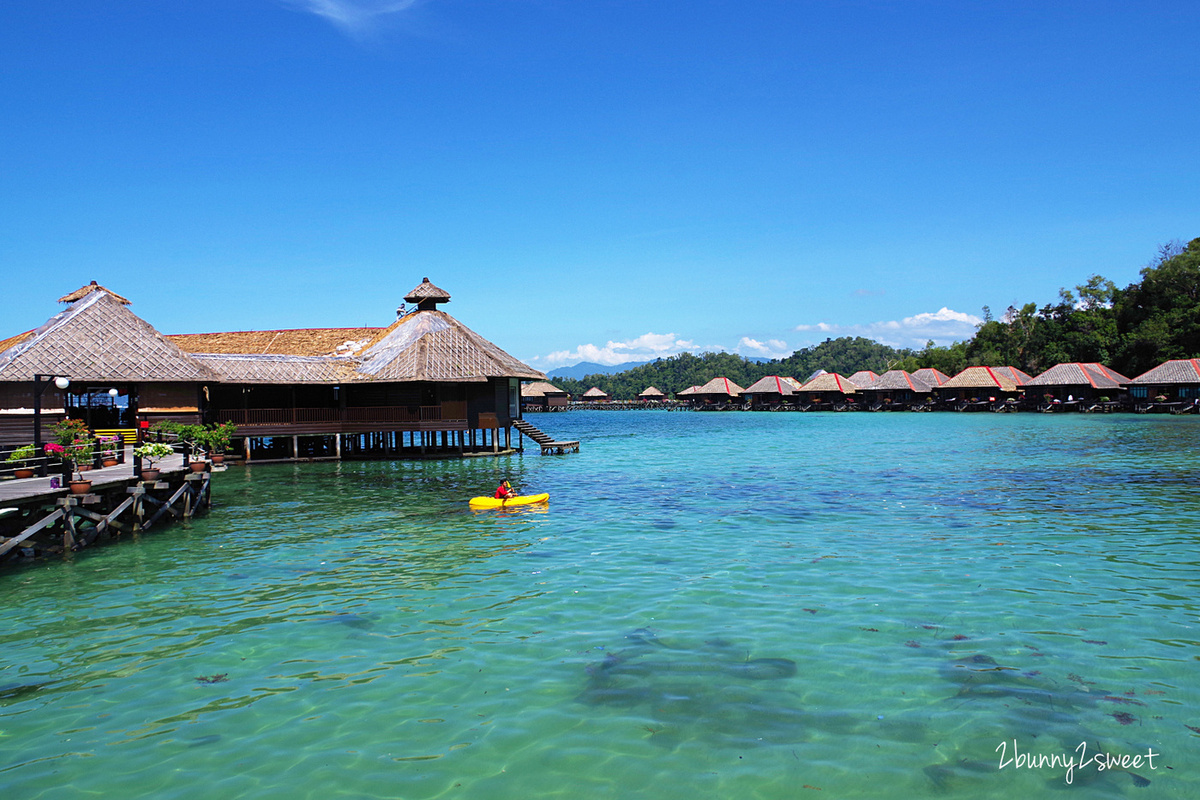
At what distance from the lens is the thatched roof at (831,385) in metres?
87.9

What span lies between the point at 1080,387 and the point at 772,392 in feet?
116

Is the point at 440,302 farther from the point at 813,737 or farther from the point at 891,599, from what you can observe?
the point at 813,737

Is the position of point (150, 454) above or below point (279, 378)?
below

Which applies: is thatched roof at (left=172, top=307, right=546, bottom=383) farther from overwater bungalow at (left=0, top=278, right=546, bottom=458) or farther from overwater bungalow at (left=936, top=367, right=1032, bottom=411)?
overwater bungalow at (left=936, top=367, right=1032, bottom=411)

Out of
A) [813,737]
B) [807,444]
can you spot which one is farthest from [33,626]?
[807,444]

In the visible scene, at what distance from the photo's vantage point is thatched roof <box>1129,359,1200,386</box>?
61.4 m

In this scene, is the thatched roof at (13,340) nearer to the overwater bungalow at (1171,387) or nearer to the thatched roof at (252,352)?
the thatched roof at (252,352)

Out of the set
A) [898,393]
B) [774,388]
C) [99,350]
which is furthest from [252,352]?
[898,393]

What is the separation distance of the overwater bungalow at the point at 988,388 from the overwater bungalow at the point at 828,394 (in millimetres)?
11450

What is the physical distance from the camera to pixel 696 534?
1556 cm

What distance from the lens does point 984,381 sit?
76.1 meters

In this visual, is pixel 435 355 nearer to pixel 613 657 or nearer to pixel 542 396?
pixel 613 657

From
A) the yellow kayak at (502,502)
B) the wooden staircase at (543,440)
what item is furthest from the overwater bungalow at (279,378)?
the yellow kayak at (502,502)

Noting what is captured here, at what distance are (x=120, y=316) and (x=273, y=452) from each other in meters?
10.6
